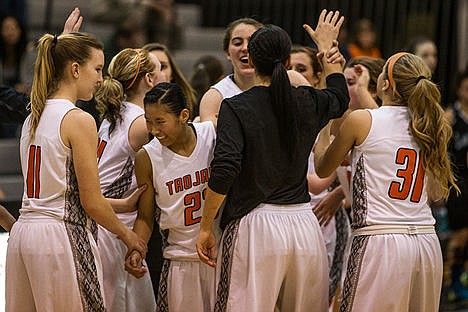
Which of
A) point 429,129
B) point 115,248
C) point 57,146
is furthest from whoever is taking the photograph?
point 115,248

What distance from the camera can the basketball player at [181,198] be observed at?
4.29 m

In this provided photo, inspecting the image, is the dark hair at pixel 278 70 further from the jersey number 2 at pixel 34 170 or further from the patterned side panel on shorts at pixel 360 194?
the jersey number 2 at pixel 34 170

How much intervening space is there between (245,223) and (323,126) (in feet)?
1.80

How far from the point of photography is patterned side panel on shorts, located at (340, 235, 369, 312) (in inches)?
166

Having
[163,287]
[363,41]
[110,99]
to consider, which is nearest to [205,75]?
[110,99]

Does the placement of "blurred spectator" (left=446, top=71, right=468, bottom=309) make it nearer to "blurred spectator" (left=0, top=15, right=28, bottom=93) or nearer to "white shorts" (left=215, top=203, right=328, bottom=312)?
"white shorts" (left=215, top=203, right=328, bottom=312)

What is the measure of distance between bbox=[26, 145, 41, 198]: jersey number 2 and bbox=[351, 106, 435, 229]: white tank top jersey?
136cm

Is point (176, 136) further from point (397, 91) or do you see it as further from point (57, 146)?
point (397, 91)

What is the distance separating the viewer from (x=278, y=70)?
4062 millimetres

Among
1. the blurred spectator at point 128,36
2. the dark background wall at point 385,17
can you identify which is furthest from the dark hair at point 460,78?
the blurred spectator at point 128,36

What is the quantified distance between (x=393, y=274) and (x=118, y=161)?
4.52 feet

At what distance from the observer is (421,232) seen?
14.0ft

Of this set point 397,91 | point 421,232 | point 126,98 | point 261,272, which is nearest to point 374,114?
point 397,91

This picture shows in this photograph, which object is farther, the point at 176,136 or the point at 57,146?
the point at 176,136
